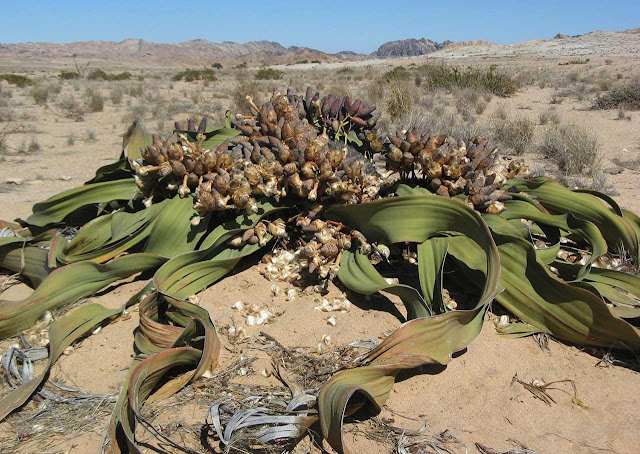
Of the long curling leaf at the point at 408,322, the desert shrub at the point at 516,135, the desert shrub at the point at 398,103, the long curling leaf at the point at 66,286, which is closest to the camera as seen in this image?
the long curling leaf at the point at 408,322

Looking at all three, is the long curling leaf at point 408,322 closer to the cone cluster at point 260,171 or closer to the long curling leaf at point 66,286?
the cone cluster at point 260,171

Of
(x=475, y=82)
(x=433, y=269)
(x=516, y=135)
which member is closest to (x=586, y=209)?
(x=433, y=269)

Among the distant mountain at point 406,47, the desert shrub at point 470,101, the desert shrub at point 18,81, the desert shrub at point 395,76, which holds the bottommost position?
the desert shrub at point 470,101

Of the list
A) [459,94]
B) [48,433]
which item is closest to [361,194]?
[48,433]

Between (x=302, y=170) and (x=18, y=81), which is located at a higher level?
(x=18, y=81)

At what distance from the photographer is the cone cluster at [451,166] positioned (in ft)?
7.00

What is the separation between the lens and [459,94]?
9555mm

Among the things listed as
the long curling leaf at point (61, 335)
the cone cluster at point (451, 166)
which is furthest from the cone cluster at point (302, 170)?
the long curling leaf at point (61, 335)

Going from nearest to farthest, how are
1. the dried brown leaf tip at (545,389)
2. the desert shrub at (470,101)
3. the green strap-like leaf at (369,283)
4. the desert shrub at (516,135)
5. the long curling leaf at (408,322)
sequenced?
the long curling leaf at (408,322)
the dried brown leaf tip at (545,389)
the green strap-like leaf at (369,283)
the desert shrub at (516,135)
the desert shrub at (470,101)

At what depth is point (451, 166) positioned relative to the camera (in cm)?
217

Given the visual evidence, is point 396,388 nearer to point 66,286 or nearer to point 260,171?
point 260,171

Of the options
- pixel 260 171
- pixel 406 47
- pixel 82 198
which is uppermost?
pixel 406 47

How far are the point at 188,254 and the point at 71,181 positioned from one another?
3.07 meters

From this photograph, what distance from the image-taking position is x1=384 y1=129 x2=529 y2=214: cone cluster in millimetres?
2133
